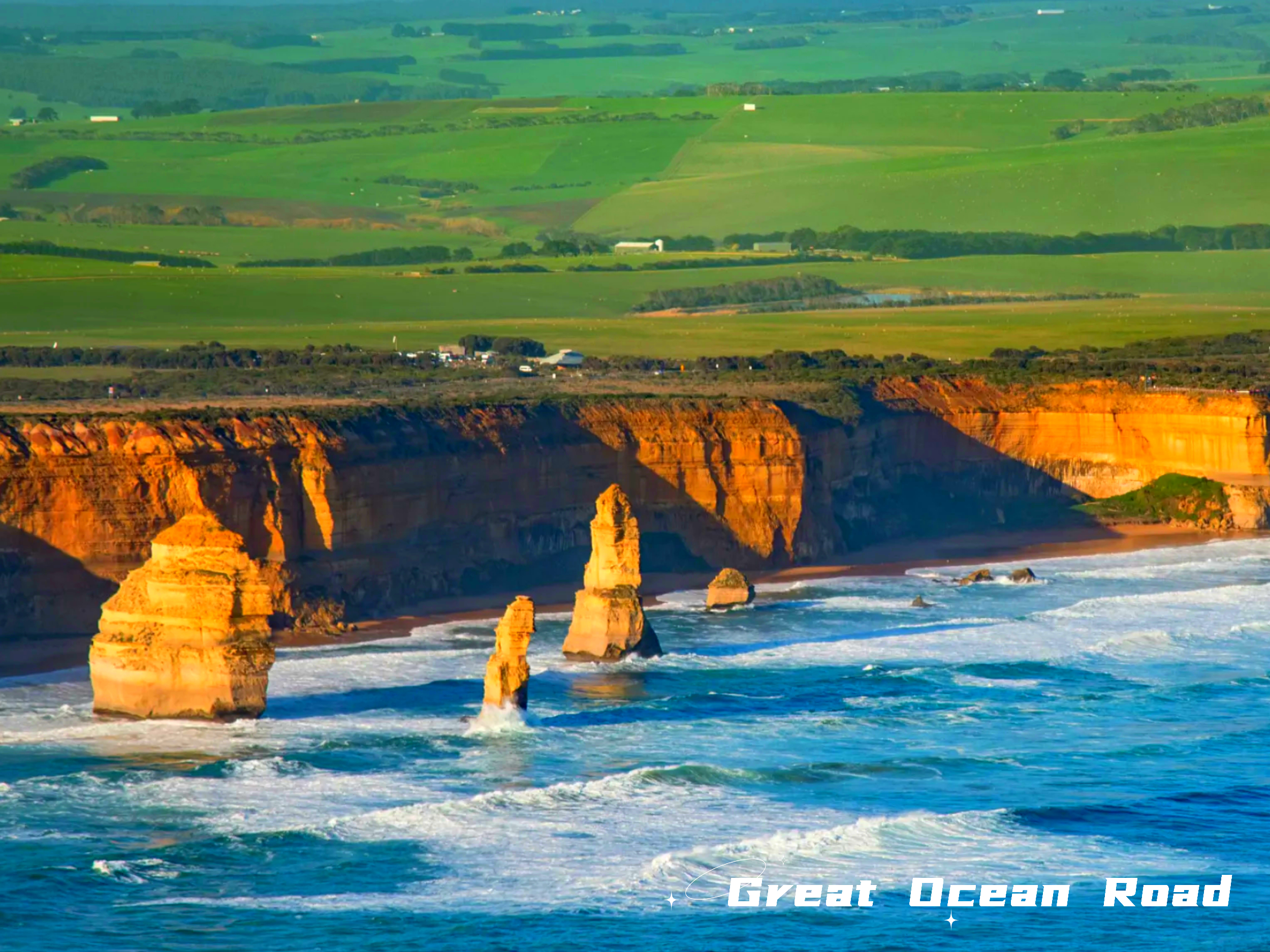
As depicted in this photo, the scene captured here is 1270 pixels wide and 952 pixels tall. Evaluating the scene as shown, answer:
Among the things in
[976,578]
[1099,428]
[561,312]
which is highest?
[561,312]

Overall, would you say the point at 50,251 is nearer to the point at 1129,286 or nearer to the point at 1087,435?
the point at 1129,286

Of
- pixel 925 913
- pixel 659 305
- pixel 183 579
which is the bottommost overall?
pixel 925 913

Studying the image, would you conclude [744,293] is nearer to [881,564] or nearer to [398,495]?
[881,564]

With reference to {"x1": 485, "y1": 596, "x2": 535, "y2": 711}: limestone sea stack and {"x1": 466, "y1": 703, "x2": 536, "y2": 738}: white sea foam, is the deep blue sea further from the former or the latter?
{"x1": 485, "y1": 596, "x2": 535, "y2": 711}: limestone sea stack

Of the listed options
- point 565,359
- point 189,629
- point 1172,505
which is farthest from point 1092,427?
point 189,629

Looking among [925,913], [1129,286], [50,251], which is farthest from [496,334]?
[925,913]

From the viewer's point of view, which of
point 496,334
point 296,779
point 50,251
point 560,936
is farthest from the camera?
point 50,251
